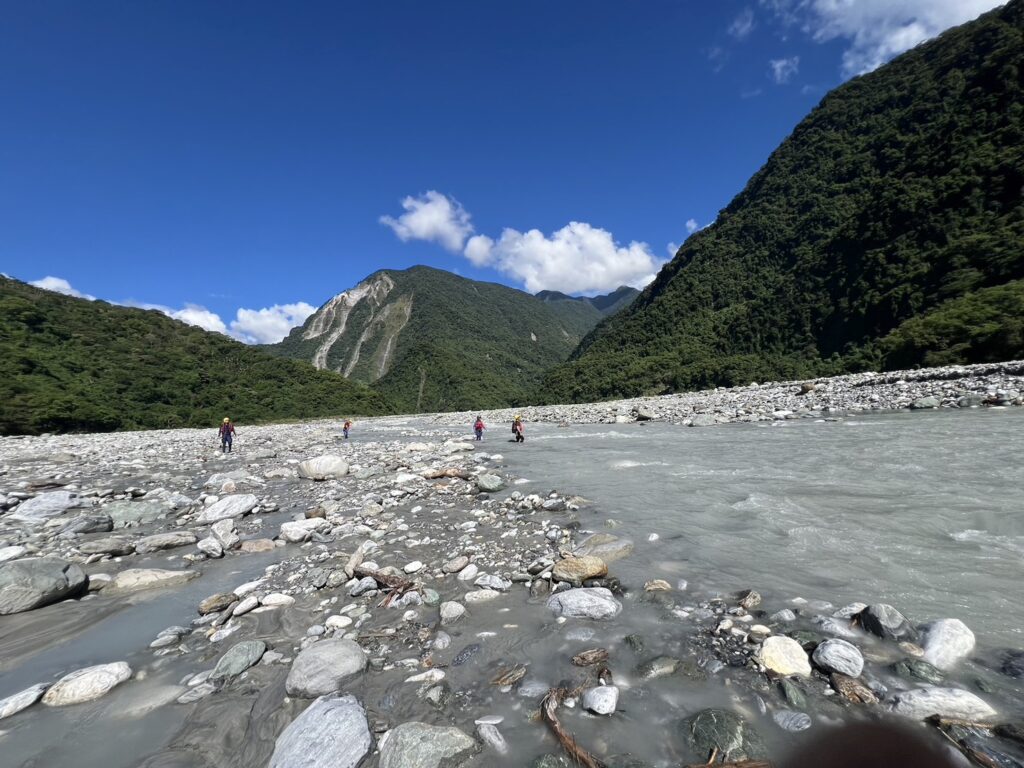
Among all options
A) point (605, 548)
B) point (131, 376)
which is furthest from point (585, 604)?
point (131, 376)

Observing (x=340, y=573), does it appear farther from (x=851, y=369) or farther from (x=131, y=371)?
(x=131, y=371)

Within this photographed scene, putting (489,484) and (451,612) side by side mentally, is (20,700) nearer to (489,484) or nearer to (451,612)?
(451,612)

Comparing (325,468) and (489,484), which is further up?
(325,468)

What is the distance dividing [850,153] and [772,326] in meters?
56.5

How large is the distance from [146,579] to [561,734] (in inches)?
222

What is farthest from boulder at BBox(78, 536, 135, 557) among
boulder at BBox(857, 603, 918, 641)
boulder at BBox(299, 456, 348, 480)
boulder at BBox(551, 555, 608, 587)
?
boulder at BBox(857, 603, 918, 641)

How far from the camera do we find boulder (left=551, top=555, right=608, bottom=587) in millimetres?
4555

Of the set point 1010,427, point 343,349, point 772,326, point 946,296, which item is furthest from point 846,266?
point 343,349

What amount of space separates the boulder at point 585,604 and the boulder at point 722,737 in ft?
4.35

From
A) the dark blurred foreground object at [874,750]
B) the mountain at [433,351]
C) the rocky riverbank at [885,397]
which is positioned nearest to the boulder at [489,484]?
the dark blurred foreground object at [874,750]

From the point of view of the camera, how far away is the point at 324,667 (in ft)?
10.6

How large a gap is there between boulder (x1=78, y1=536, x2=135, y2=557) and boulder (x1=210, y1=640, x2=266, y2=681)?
4.45 m

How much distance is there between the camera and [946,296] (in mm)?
37531

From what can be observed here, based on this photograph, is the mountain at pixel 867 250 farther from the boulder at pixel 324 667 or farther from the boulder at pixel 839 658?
the boulder at pixel 324 667
